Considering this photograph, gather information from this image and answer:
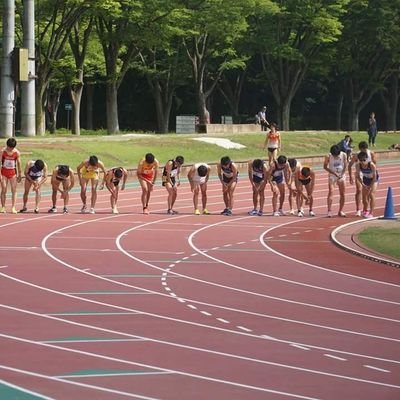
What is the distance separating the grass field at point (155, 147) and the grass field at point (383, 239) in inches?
620

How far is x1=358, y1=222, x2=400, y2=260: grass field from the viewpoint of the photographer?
19792 mm

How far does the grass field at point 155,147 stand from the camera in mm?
38447

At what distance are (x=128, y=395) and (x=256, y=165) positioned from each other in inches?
713

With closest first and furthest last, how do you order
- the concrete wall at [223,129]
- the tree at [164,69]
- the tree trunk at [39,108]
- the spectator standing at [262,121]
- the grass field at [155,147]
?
the grass field at [155,147] < the tree trunk at [39,108] < the concrete wall at [223,129] < the spectator standing at [262,121] < the tree at [164,69]

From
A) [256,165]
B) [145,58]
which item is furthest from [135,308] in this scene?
[145,58]

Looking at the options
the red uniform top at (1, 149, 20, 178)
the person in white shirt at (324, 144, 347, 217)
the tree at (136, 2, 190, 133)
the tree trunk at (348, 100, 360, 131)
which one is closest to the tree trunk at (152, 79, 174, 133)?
the tree at (136, 2, 190, 133)

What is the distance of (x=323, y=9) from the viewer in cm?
5772

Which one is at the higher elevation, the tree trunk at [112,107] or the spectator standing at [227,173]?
the tree trunk at [112,107]

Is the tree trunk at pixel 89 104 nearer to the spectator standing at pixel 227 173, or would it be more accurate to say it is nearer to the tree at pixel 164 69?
the tree at pixel 164 69

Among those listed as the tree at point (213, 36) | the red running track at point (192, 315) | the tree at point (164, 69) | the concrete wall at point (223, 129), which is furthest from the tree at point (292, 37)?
the red running track at point (192, 315)

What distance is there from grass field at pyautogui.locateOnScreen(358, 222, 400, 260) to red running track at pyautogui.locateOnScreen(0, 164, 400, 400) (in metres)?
0.71

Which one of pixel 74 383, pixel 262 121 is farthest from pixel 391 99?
pixel 74 383

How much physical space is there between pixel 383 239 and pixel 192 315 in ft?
30.2

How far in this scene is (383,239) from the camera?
21.4 metres
